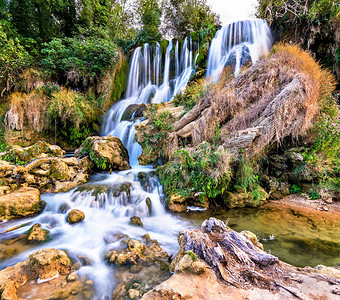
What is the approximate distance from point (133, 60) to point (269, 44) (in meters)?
8.79

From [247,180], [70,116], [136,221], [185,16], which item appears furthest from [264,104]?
[185,16]

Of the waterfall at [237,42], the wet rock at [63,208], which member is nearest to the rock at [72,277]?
the wet rock at [63,208]

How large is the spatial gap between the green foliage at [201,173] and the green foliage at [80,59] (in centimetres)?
951

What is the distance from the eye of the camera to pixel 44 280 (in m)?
2.13

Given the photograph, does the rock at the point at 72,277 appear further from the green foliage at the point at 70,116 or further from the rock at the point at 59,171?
the green foliage at the point at 70,116

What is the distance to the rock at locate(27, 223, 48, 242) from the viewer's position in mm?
3131

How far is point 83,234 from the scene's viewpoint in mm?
3428

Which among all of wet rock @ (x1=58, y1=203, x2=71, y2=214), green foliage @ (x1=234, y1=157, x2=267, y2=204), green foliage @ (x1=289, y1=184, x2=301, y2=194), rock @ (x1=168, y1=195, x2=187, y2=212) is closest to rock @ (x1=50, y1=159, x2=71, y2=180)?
wet rock @ (x1=58, y1=203, x2=71, y2=214)

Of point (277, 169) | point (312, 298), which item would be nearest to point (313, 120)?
point (277, 169)

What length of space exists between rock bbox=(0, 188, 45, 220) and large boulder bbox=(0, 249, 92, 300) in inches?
79.4

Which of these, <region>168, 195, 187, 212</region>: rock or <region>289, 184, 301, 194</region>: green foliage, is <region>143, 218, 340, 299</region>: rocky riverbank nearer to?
<region>168, 195, 187, 212</region>: rock

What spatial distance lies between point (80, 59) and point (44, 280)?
39.4ft

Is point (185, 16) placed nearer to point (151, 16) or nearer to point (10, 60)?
point (151, 16)

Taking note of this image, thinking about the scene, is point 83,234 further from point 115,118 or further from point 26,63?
point 26,63
